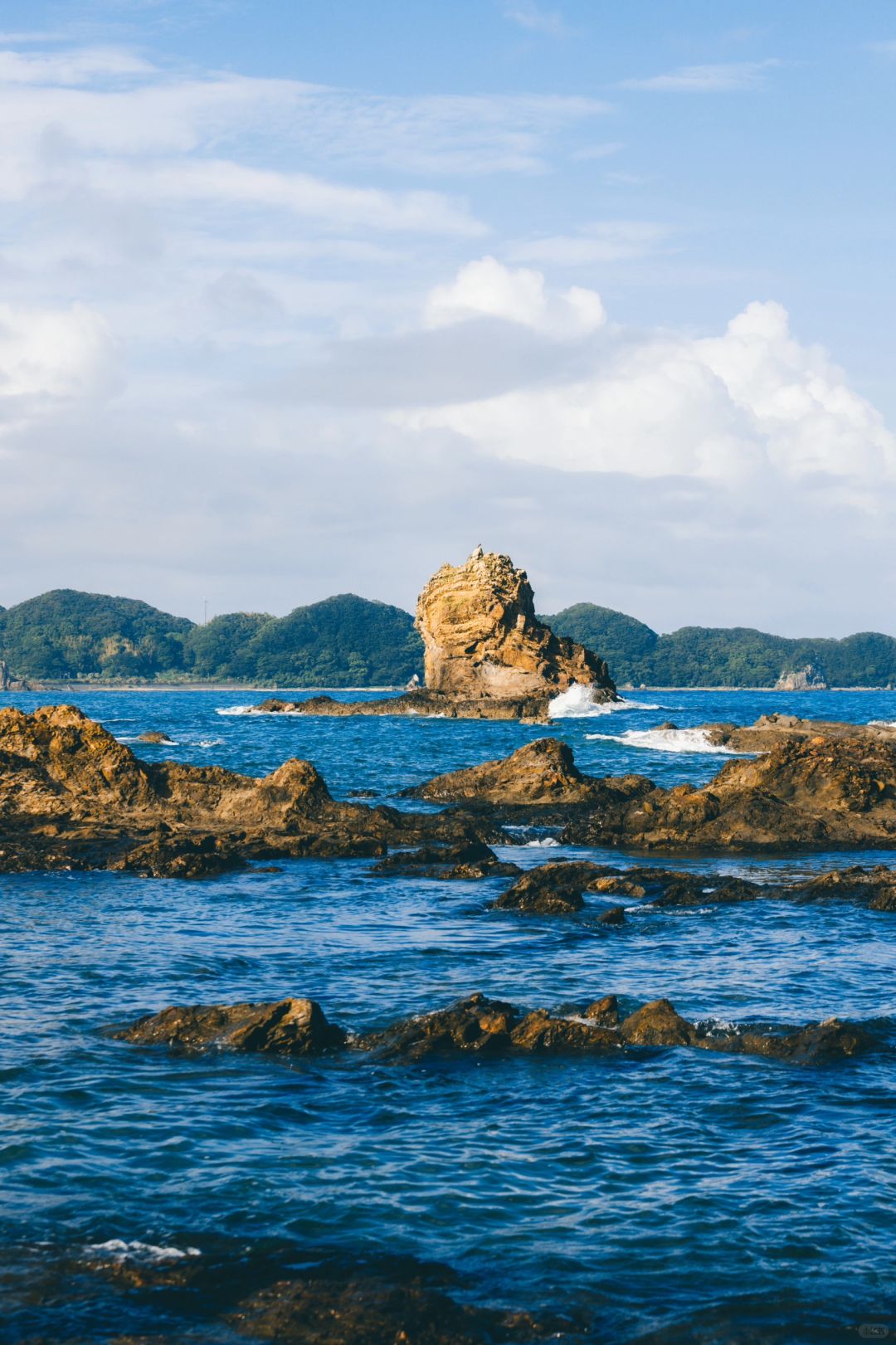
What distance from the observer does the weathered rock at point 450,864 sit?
92.4 feet

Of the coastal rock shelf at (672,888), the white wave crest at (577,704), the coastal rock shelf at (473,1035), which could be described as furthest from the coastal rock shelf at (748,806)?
the white wave crest at (577,704)

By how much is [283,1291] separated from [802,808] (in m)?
26.9

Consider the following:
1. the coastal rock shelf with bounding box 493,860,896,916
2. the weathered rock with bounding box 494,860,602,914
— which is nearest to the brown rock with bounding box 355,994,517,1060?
the coastal rock shelf with bounding box 493,860,896,916

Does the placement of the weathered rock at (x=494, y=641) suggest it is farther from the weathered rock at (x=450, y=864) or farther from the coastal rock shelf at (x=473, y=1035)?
the coastal rock shelf at (x=473, y=1035)

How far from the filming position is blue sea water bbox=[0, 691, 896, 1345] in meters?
9.35

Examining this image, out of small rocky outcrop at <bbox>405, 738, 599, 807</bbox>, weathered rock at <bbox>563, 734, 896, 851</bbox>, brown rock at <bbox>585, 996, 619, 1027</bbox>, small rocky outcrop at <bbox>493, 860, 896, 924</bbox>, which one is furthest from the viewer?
small rocky outcrop at <bbox>405, 738, 599, 807</bbox>

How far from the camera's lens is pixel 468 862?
94.7 ft

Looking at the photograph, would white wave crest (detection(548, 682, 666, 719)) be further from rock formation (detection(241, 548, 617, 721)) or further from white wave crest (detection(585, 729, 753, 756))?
white wave crest (detection(585, 729, 753, 756))

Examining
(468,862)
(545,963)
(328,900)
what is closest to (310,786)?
(468,862)

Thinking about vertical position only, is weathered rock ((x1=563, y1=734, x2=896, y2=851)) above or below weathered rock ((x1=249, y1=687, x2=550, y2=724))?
below

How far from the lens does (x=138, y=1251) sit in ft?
32.0

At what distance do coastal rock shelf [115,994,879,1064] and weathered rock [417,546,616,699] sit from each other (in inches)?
3656

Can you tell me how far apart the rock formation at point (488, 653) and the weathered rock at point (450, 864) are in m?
73.9

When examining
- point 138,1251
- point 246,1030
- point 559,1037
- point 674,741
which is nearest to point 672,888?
point 559,1037
